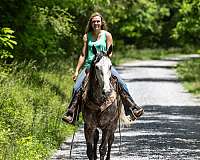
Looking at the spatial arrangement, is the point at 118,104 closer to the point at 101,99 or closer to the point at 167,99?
the point at 101,99

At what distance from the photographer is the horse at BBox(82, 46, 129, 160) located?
9969 mm

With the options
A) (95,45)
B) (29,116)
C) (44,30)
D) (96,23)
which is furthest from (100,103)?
(44,30)

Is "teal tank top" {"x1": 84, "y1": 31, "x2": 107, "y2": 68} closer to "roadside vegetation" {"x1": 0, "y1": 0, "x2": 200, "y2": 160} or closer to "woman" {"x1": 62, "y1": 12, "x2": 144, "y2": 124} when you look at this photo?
"woman" {"x1": 62, "y1": 12, "x2": 144, "y2": 124}

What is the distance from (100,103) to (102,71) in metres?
0.69

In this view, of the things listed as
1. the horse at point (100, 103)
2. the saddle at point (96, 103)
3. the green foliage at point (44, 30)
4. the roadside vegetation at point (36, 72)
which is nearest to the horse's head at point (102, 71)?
the horse at point (100, 103)

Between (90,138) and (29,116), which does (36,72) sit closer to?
(29,116)

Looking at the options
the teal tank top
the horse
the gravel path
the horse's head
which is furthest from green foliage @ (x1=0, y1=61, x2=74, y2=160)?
the horse's head

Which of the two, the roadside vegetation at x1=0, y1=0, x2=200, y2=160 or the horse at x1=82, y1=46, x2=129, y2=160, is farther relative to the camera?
the roadside vegetation at x1=0, y1=0, x2=200, y2=160

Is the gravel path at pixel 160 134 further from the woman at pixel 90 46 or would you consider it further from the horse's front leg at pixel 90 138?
the woman at pixel 90 46

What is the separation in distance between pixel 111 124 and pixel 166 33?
3110 inches

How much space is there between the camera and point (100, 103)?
33.9 feet

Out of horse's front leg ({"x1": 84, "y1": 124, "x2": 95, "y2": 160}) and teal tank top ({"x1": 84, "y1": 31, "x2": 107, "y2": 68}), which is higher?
teal tank top ({"x1": 84, "y1": 31, "x2": 107, "y2": 68})

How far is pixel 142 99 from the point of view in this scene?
25.7 m

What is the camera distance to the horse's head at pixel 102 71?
9781 millimetres
